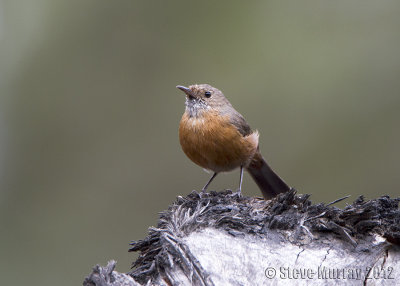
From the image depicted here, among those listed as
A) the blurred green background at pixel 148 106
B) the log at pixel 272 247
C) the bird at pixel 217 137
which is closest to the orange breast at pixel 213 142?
the bird at pixel 217 137

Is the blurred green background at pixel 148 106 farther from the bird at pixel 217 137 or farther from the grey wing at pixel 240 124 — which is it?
the grey wing at pixel 240 124

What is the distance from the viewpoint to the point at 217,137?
5.88 m

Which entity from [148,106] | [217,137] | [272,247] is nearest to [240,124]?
[217,137]

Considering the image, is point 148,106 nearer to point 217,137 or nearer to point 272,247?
point 217,137

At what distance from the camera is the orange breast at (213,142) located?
584cm

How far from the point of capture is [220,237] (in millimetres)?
3299

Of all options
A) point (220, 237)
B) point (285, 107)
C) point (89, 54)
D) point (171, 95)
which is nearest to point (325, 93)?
point (285, 107)

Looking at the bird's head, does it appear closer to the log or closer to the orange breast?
the orange breast

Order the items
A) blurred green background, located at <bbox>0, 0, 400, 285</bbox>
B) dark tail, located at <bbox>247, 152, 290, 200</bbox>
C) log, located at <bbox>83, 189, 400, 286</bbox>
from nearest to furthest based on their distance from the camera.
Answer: log, located at <bbox>83, 189, 400, 286</bbox>
dark tail, located at <bbox>247, 152, 290, 200</bbox>
blurred green background, located at <bbox>0, 0, 400, 285</bbox>

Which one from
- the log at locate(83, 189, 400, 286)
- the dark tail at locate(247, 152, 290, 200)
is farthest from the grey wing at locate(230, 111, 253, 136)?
the log at locate(83, 189, 400, 286)

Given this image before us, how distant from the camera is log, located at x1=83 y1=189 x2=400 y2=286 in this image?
300cm

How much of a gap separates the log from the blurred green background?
3.70m

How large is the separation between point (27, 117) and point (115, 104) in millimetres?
1198

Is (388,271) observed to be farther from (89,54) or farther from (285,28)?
(89,54)
